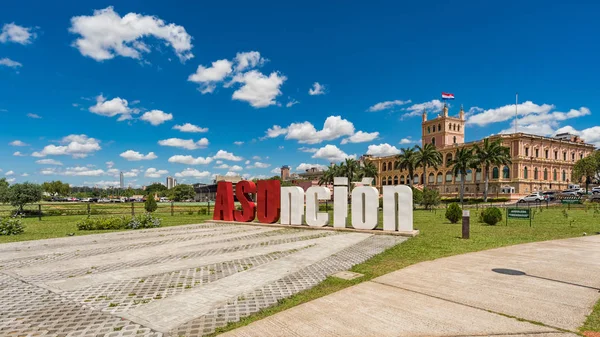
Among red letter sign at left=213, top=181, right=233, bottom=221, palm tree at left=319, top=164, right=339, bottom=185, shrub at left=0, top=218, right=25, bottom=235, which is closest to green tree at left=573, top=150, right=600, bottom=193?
palm tree at left=319, top=164, right=339, bottom=185

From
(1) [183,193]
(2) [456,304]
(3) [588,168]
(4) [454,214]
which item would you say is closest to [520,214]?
(4) [454,214]

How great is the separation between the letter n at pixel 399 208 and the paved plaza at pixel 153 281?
2.02 m

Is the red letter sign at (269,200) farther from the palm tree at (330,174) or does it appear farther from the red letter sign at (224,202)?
the palm tree at (330,174)

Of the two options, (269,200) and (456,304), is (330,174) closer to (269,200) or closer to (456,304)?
(269,200)

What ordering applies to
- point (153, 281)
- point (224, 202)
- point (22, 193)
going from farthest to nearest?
point (22, 193)
point (224, 202)
point (153, 281)

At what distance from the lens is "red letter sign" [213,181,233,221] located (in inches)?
957

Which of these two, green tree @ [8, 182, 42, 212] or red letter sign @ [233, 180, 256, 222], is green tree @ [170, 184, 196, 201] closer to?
green tree @ [8, 182, 42, 212]

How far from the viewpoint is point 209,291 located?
23.7ft

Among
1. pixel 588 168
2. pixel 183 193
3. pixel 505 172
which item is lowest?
pixel 183 193

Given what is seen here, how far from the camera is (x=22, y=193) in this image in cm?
3150

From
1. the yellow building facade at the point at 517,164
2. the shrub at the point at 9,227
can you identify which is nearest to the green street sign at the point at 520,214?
the shrub at the point at 9,227

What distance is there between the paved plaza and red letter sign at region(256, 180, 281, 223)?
714cm

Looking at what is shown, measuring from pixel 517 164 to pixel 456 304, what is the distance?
283 feet

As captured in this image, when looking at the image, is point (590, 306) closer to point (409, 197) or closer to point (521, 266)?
point (521, 266)
